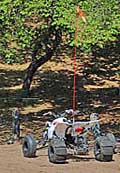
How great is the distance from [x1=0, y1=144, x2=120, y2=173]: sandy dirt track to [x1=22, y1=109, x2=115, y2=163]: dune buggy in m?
0.14

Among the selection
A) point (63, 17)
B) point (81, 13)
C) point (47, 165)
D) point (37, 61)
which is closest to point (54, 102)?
point (37, 61)

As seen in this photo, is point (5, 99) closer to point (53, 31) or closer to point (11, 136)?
point (53, 31)

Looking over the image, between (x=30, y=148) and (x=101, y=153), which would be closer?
(x=101, y=153)

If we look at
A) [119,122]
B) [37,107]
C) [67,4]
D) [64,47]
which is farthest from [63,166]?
[64,47]

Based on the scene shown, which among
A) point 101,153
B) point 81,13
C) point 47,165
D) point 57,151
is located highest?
point 81,13

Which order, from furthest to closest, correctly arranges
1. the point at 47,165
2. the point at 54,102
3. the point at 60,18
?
the point at 54,102, the point at 60,18, the point at 47,165

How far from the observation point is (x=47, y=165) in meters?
11.0

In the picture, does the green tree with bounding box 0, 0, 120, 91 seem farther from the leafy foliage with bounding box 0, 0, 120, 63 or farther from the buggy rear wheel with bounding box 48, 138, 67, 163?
the buggy rear wheel with bounding box 48, 138, 67, 163

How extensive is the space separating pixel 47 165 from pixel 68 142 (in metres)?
0.96

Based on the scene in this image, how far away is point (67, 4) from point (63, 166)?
4.47 metres

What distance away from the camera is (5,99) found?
1917cm

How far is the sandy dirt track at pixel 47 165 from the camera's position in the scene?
34.5ft

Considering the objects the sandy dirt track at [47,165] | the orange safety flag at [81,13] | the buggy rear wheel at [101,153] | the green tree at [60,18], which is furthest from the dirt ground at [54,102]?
the orange safety flag at [81,13]

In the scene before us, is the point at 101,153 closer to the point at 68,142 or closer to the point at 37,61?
the point at 68,142
